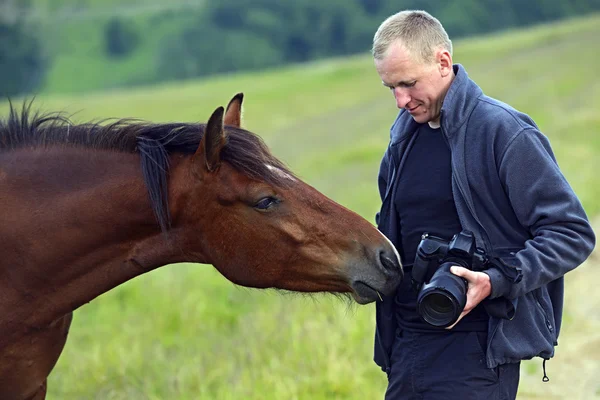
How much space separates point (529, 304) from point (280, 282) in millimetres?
1012

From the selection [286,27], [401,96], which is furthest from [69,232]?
[286,27]

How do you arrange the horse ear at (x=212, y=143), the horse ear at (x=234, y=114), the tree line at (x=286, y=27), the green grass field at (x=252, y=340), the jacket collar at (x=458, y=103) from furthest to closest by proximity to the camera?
the tree line at (x=286, y=27), the green grass field at (x=252, y=340), the horse ear at (x=234, y=114), the jacket collar at (x=458, y=103), the horse ear at (x=212, y=143)

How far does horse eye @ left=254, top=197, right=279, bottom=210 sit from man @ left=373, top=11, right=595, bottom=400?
1.83 feet

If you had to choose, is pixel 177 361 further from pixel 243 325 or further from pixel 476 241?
pixel 476 241

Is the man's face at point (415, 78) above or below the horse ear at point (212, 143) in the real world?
above

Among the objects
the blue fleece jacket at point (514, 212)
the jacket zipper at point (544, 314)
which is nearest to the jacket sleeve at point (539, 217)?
the blue fleece jacket at point (514, 212)

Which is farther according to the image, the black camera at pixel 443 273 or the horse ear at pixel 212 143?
the horse ear at pixel 212 143

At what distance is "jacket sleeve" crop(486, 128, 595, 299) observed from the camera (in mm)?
2943

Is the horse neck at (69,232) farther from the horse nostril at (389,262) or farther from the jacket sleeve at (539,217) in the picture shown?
the jacket sleeve at (539,217)

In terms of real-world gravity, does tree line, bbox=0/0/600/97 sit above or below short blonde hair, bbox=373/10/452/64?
below

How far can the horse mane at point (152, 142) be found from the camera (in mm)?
3193

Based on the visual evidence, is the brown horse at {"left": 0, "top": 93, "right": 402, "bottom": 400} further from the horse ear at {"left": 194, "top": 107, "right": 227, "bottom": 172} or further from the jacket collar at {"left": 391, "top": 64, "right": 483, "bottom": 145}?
the jacket collar at {"left": 391, "top": 64, "right": 483, "bottom": 145}

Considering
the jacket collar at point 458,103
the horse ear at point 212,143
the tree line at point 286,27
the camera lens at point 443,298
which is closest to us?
the camera lens at point 443,298

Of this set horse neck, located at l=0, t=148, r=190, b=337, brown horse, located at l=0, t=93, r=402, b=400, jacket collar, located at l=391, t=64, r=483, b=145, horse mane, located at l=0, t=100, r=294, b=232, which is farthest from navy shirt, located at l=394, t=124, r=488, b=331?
horse neck, located at l=0, t=148, r=190, b=337
